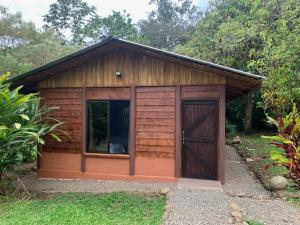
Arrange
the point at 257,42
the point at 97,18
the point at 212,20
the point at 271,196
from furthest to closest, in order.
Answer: the point at 97,18, the point at 212,20, the point at 257,42, the point at 271,196

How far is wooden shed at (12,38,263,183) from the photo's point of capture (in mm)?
6680

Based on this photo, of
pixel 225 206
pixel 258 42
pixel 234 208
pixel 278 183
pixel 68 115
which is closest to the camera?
pixel 234 208

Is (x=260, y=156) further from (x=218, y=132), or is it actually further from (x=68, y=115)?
(x=68, y=115)

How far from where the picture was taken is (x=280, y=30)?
11578 mm

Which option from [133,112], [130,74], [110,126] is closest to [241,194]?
[133,112]

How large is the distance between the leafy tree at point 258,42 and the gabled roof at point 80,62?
18.4 feet

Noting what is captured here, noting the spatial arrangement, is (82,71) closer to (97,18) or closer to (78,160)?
(78,160)

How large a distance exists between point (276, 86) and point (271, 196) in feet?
21.8

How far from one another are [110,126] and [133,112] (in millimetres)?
741

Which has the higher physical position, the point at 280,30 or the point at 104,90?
the point at 280,30

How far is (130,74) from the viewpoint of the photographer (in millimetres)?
7148

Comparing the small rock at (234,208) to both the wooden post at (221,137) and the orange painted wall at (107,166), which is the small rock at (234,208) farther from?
the orange painted wall at (107,166)

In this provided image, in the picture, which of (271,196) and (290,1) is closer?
(271,196)

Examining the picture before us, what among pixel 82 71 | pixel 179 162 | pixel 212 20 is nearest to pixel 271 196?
pixel 179 162
